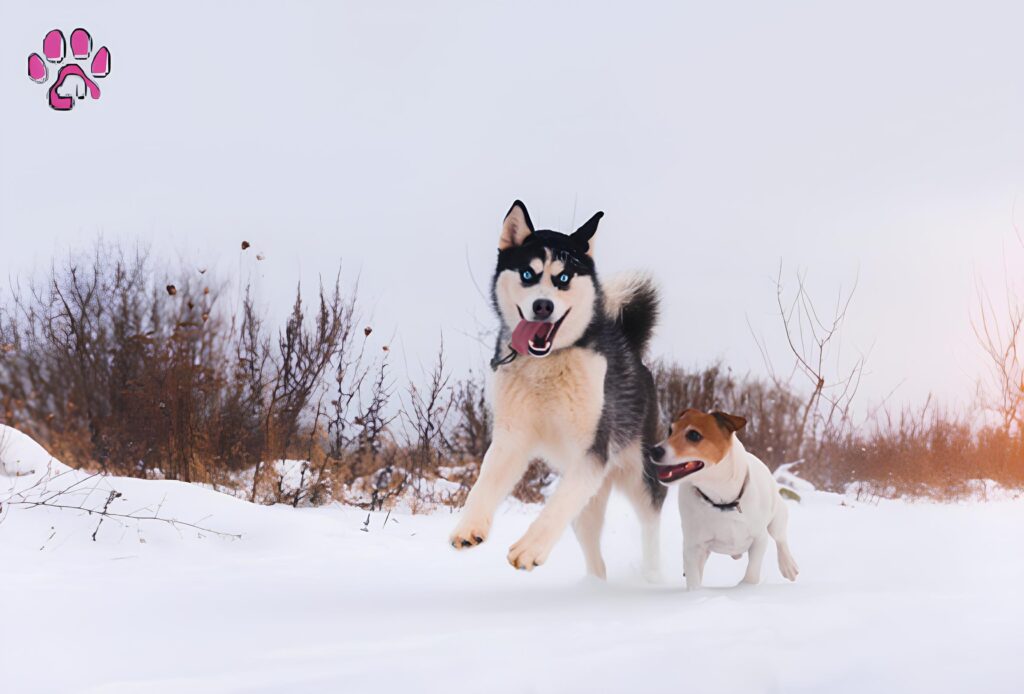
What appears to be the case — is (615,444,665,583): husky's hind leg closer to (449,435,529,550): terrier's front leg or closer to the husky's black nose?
(449,435,529,550): terrier's front leg

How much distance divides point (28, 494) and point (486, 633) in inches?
131

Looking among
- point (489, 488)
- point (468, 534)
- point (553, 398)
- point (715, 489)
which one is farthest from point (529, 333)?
point (715, 489)

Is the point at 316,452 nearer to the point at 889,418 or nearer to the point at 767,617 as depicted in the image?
the point at 767,617

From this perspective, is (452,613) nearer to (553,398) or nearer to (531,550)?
(531,550)

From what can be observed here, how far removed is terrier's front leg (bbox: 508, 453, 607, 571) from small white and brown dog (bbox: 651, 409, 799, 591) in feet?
0.96

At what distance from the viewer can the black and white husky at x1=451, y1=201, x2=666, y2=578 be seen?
2.82 m

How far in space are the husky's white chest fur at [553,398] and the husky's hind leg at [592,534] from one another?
0.47 meters

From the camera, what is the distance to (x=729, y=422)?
3184 mm

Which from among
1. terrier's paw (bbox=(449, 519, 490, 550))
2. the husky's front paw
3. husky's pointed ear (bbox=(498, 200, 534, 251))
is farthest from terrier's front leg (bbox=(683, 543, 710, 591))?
husky's pointed ear (bbox=(498, 200, 534, 251))

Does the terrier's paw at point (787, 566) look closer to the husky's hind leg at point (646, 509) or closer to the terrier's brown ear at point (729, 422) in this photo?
the husky's hind leg at point (646, 509)

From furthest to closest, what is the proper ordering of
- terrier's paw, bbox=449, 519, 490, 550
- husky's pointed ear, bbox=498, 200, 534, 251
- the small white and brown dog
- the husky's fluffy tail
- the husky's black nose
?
the husky's fluffy tail, the small white and brown dog, husky's pointed ear, bbox=498, 200, 534, 251, the husky's black nose, terrier's paw, bbox=449, 519, 490, 550

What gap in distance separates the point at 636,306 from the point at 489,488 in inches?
44.2

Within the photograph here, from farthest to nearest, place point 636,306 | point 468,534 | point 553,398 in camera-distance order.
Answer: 1. point 636,306
2. point 553,398
3. point 468,534

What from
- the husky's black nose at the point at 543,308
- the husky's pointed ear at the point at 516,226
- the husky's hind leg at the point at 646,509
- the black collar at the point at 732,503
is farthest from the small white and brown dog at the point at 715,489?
the husky's pointed ear at the point at 516,226
